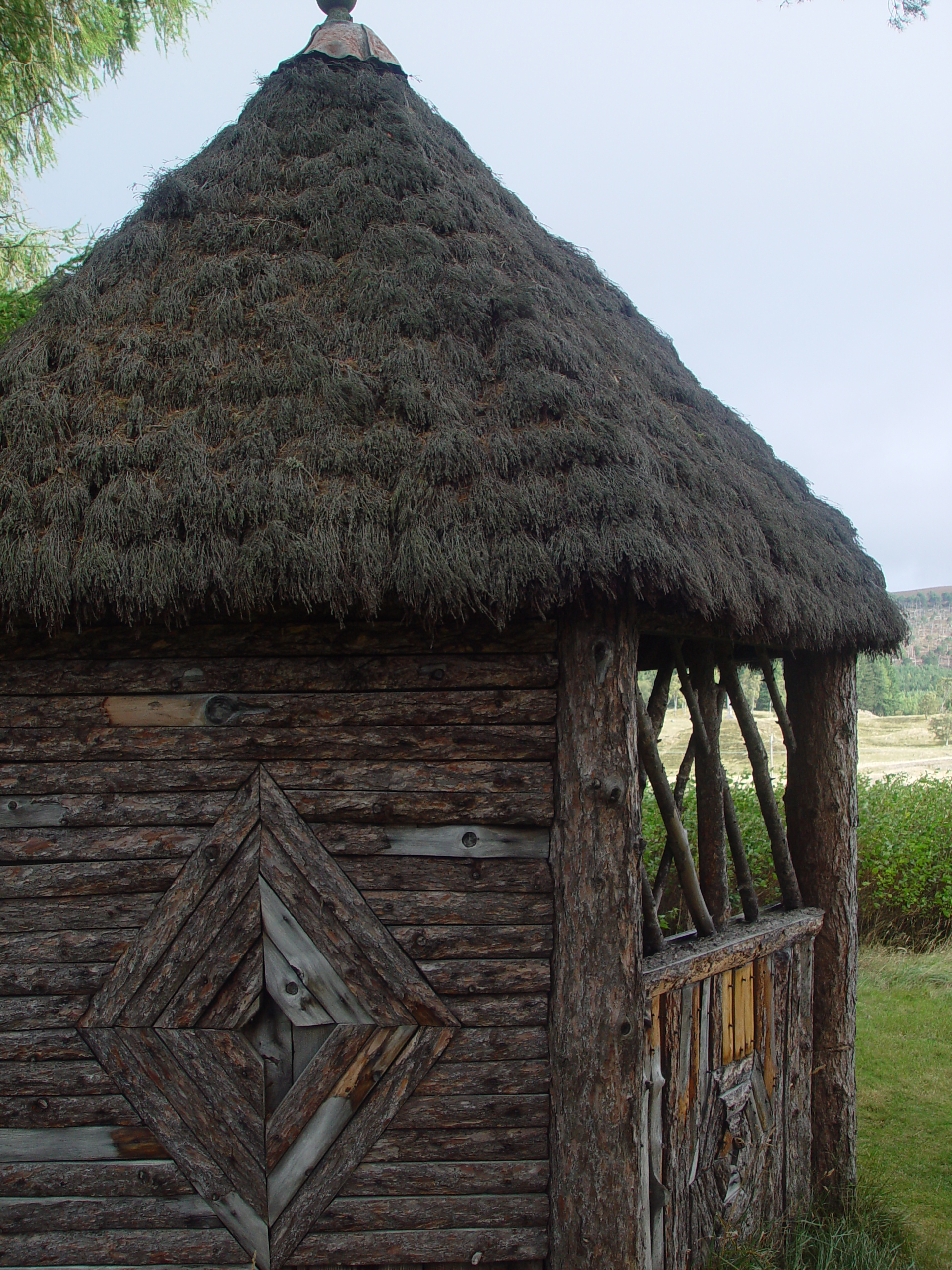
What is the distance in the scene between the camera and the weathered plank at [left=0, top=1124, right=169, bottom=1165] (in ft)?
10.8

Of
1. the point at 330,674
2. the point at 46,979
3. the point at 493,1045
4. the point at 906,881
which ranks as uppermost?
the point at 330,674

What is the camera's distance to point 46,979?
3.32 m

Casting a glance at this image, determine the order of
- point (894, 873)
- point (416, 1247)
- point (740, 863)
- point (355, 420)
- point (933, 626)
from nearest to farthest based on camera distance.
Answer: point (416, 1247) < point (355, 420) < point (740, 863) < point (894, 873) < point (933, 626)

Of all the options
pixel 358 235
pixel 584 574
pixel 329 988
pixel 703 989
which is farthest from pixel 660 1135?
pixel 358 235

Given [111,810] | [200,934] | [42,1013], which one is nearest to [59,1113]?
[42,1013]

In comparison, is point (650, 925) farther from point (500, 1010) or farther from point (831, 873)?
point (831, 873)

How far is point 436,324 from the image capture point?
12.0 feet

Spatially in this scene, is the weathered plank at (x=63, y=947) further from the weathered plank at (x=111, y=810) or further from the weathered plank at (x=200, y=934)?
the weathered plank at (x=111, y=810)

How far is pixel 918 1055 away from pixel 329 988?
6614mm

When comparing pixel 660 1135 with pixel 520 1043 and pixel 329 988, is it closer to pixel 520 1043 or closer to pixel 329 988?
pixel 520 1043

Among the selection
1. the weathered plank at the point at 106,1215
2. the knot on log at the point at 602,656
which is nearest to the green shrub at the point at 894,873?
the knot on log at the point at 602,656

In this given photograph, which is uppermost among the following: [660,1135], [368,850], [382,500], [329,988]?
A: [382,500]

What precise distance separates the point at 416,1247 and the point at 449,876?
4.27 ft

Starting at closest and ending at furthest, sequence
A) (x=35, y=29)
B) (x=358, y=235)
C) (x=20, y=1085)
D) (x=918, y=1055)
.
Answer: (x=20, y=1085)
(x=358, y=235)
(x=918, y=1055)
(x=35, y=29)
